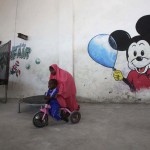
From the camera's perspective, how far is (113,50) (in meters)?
6.98

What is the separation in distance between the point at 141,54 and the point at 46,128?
3.57 metres

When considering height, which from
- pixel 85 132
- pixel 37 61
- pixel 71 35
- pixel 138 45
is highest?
pixel 71 35

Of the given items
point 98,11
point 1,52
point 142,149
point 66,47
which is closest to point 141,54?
point 98,11

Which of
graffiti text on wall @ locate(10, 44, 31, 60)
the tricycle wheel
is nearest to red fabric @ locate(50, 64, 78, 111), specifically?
the tricycle wheel

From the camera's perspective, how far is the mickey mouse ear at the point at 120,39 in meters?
6.86

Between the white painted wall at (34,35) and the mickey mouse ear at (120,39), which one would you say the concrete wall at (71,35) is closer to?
the white painted wall at (34,35)

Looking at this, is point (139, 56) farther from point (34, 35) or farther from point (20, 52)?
point (20, 52)

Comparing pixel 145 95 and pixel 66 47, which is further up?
pixel 66 47

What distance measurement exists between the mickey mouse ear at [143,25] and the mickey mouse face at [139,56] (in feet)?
0.83

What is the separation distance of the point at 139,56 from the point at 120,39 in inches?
28.6

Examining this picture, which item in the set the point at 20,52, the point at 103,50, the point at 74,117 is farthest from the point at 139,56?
the point at 20,52

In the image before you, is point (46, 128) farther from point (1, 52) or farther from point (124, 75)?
point (1, 52)

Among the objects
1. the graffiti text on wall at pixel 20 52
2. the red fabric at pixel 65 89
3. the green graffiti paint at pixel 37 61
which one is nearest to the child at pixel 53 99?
the red fabric at pixel 65 89

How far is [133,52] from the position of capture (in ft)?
22.4
